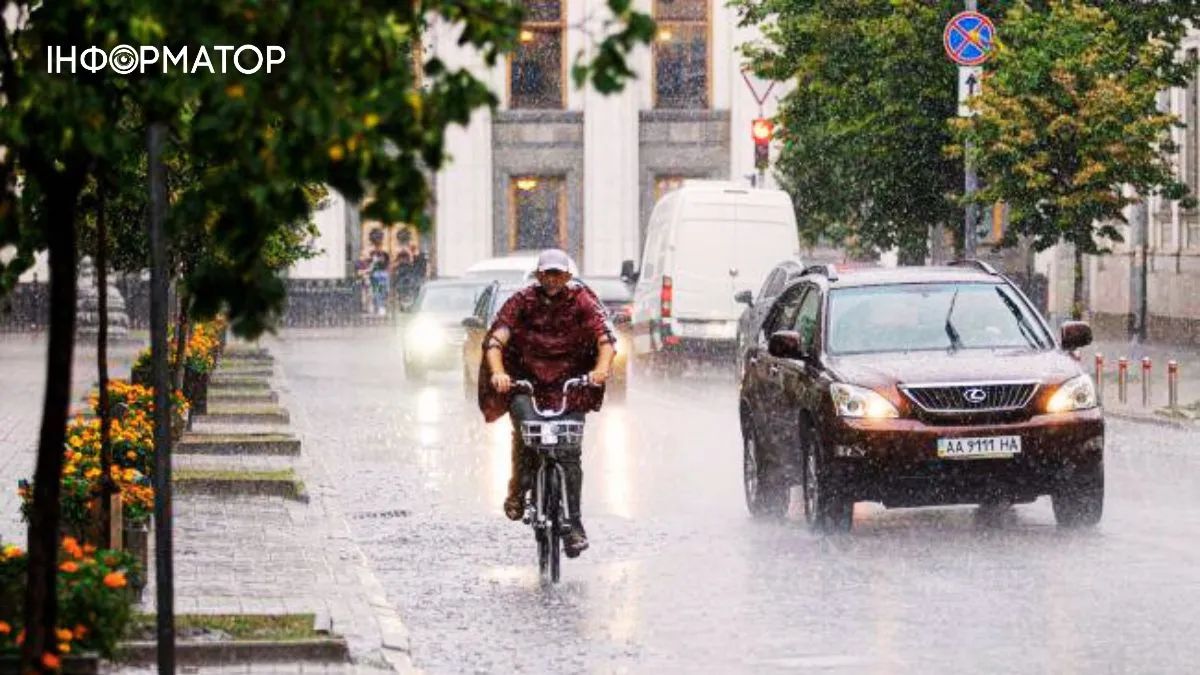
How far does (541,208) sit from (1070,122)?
132ft

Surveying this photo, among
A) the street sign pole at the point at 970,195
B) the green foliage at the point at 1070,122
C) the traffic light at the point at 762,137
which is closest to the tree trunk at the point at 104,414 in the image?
the green foliage at the point at 1070,122

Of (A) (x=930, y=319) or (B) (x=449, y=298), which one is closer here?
(A) (x=930, y=319)

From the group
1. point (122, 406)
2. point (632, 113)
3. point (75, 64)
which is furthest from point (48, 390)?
point (632, 113)

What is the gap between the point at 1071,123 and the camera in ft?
112

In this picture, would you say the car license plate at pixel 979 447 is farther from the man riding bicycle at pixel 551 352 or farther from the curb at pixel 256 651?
the curb at pixel 256 651

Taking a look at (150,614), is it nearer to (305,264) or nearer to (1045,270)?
(1045,270)

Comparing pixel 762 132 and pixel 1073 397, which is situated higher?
pixel 762 132

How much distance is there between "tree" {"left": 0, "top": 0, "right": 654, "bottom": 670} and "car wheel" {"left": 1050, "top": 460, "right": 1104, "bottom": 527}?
9.58 metres

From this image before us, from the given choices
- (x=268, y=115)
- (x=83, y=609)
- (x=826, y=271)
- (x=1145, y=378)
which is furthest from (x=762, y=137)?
(x=268, y=115)

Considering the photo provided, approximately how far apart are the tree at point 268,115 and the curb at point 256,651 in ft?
10.7

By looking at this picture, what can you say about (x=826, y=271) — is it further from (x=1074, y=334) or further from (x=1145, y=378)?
(x=1145, y=378)

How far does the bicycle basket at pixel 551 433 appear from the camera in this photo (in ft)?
46.4

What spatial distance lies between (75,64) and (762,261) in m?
32.7

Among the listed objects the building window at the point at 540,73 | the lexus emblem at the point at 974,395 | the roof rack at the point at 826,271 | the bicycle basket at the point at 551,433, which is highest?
the building window at the point at 540,73
